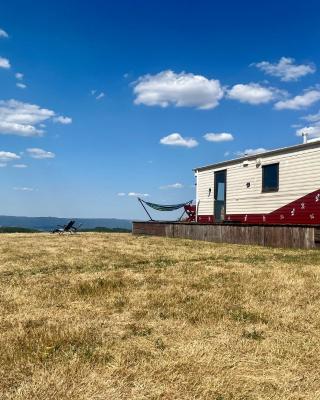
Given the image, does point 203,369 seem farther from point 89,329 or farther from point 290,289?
point 290,289

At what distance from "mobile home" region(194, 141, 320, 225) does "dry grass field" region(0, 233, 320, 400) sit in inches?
316

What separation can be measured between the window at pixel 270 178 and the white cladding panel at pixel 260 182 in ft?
0.59

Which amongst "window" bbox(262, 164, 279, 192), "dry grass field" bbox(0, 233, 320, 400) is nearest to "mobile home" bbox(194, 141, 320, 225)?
"window" bbox(262, 164, 279, 192)

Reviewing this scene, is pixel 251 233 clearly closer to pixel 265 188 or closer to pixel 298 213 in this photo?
pixel 298 213

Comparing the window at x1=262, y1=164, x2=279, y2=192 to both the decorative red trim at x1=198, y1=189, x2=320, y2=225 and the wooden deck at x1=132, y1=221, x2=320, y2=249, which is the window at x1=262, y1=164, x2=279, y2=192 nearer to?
the decorative red trim at x1=198, y1=189, x2=320, y2=225

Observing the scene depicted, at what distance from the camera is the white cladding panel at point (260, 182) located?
55.6 ft

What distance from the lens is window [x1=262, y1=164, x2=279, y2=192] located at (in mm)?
18656

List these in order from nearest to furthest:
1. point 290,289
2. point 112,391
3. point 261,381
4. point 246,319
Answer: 1. point 112,391
2. point 261,381
3. point 246,319
4. point 290,289

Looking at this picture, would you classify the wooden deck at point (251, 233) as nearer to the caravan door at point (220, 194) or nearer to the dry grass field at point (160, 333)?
the caravan door at point (220, 194)

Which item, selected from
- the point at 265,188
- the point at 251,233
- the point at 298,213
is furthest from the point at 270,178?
the point at 251,233

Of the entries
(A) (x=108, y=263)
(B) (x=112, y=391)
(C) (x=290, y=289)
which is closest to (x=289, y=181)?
(A) (x=108, y=263)

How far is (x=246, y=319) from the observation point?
5602 mm

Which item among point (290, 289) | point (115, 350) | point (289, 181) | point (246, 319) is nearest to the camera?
point (115, 350)

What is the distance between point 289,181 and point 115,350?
48.5 feet
